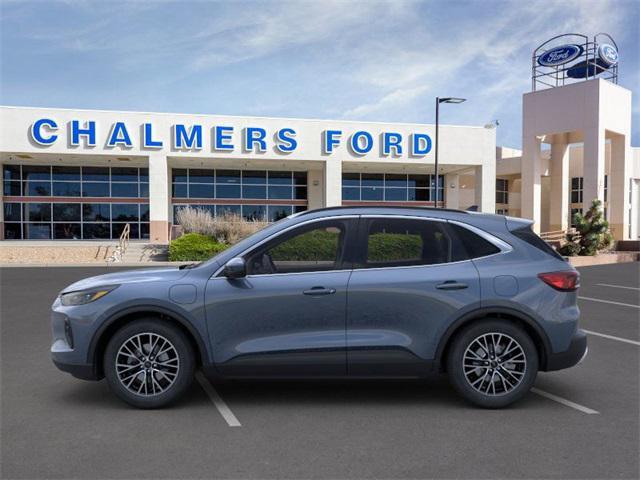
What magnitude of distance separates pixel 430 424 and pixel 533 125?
31.3 m

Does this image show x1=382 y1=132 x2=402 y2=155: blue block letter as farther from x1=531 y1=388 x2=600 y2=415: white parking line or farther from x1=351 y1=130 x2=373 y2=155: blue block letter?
x1=531 y1=388 x2=600 y2=415: white parking line

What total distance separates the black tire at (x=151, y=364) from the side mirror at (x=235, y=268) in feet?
2.32

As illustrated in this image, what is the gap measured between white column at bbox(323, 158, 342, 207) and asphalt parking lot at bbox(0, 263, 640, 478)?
2526 cm

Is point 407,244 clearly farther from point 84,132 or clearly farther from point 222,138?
point 84,132

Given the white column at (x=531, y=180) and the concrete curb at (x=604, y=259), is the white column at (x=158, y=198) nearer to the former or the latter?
the concrete curb at (x=604, y=259)

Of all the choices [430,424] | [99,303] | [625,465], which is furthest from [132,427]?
[625,465]

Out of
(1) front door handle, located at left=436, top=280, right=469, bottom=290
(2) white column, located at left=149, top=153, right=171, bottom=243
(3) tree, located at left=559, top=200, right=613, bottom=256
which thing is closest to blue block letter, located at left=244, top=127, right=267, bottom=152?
(2) white column, located at left=149, top=153, right=171, bottom=243

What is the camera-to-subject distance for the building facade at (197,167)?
27.9m

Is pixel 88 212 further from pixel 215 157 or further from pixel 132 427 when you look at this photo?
pixel 132 427

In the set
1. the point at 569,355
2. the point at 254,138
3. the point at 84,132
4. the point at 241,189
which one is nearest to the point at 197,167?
the point at 241,189

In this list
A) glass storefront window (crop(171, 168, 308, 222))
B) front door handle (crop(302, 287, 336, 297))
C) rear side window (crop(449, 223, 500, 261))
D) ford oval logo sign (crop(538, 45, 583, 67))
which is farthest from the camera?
glass storefront window (crop(171, 168, 308, 222))

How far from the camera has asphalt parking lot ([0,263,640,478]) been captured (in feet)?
11.8

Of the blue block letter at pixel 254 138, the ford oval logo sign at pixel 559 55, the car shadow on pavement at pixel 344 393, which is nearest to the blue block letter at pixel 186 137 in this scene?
the blue block letter at pixel 254 138

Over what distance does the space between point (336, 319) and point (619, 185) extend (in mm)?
32894
